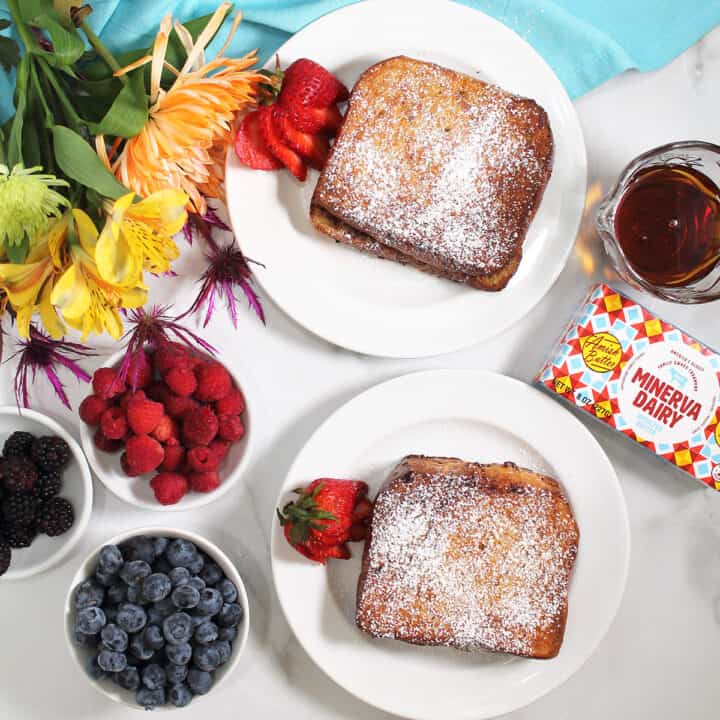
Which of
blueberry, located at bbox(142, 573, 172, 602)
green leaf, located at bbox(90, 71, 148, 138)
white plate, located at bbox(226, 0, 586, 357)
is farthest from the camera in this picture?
white plate, located at bbox(226, 0, 586, 357)

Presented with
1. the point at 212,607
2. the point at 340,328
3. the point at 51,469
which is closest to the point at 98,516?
the point at 51,469

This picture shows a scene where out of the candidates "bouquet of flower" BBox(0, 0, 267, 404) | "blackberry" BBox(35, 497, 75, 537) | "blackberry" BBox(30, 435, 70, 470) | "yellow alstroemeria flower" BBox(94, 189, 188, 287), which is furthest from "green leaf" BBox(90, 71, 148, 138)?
"blackberry" BBox(35, 497, 75, 537)

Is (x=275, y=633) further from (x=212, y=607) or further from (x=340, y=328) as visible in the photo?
(x=340, y=328)

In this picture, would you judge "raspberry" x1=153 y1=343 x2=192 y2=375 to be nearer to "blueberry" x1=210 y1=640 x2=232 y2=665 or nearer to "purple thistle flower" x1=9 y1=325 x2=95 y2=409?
"purple thistle flower" x1=9 y1=325 x2=95 y2=409

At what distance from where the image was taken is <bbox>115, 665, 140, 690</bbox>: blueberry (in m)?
1.47

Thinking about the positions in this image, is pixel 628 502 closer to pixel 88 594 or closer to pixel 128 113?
pixel 88 594

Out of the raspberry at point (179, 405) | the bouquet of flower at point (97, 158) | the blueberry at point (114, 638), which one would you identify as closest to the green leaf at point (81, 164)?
the bouquet of flower at point (97, 158)

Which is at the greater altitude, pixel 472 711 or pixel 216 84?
pixel 216 84

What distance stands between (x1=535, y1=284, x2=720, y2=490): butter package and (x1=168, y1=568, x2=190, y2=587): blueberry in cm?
73

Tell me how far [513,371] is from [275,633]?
26.9 inches

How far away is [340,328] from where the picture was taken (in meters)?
1.56

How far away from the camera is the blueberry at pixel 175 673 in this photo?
147cm

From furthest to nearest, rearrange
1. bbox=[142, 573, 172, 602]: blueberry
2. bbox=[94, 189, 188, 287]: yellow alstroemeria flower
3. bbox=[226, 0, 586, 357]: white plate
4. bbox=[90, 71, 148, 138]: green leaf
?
bbox=[226, 0, 586, 357]: white plate
bbox=[142, 573, 172, 602]: blueberry
bbox=[90, 71, 148, 138]: green leaf
bbox=[94, 189, 188, 287]: yellow alstroemeria flower

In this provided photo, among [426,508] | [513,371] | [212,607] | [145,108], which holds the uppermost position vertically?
[145,108]
